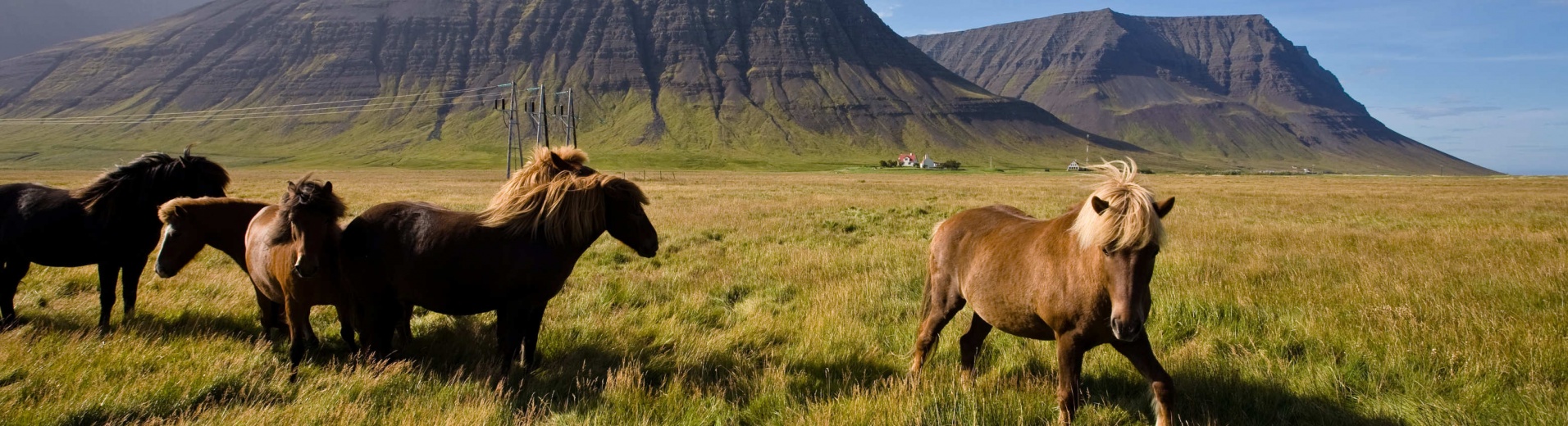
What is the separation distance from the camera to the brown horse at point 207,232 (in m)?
6.61

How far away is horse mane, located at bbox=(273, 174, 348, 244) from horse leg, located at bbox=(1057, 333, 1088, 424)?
5610 millimetres

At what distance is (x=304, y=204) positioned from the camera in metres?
5.27

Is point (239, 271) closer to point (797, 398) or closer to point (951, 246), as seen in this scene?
point (797, 398)

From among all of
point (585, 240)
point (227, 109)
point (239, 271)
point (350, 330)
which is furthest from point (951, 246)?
point (227, 109)

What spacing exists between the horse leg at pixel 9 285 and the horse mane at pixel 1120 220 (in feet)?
32.8

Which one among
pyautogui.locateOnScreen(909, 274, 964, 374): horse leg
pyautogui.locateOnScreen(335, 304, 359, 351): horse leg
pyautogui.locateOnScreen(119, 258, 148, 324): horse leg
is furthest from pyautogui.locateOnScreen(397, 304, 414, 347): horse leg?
pyautogui.locateOnScreen(909, 274, 964, 374): horse leg

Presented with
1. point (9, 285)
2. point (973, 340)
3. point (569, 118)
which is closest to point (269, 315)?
point (9, 285)

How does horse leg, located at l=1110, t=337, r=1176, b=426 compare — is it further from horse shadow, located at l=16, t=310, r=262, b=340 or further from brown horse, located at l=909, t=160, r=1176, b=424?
horse shadow, located at l=16, t=310, r=262, b=340

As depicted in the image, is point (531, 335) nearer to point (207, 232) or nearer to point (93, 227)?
point (207, 232)

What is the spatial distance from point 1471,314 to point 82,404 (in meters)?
11.5

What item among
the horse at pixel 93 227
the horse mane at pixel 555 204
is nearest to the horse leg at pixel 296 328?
the horse mane at pixel 555 204

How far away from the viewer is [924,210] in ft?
75.1

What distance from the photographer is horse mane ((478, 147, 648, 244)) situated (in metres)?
5.33

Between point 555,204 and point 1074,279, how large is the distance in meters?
3.81
